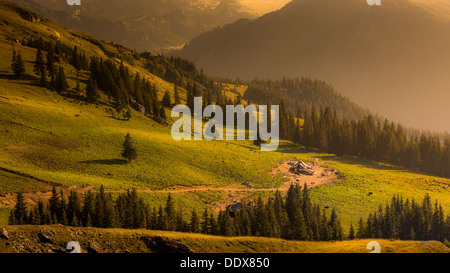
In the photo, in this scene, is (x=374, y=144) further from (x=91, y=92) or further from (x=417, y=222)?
(x=91, y=92)

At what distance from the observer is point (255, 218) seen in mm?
52125

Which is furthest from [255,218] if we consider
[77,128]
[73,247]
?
[77,128]

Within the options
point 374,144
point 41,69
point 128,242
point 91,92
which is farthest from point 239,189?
point 374,144

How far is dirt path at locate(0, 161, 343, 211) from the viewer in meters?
45.0

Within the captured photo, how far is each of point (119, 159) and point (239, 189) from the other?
3075cm

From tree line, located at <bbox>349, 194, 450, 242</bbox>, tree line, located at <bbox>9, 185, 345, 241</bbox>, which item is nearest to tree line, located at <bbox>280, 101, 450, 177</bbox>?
tree line, located at <bbox>349, 194, 450, 242</bbox>

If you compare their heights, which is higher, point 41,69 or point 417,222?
point 41,69

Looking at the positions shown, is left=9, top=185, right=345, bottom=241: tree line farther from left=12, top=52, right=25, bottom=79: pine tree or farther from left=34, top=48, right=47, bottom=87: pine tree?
left=12, top=52, right=25, bottom=79: pine tree

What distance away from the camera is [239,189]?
74125 millimetres

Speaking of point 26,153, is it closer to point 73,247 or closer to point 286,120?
point 73,247

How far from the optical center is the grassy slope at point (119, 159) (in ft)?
193

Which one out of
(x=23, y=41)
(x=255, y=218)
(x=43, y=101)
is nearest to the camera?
(x=255, y=218)
